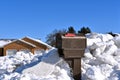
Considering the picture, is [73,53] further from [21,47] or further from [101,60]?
[21,47]

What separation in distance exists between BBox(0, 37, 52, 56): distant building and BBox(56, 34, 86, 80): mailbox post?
40750 millimetres

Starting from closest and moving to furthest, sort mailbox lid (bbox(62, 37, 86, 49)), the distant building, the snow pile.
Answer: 1. the snow pile
2. mailbox lid (bbox(62, 37, 86, 49))
3. the distant building

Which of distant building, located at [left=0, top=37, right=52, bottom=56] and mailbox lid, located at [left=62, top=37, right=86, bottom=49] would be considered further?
distant building, located at [left=0, top=37, right=52, bottom=56]

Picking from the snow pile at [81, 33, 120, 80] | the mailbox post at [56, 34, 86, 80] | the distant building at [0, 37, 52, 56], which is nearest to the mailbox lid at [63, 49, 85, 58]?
the mailbox post at [56, 34, 86, 80]

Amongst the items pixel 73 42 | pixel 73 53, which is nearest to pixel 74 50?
pixel 73 53

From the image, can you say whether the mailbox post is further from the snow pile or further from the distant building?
the distant building

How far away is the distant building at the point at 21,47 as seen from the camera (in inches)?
1930

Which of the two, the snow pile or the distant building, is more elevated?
the snow pile

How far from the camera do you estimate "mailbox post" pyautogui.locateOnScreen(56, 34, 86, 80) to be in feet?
24.1

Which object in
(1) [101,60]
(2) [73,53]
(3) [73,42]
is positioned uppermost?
(3) [73,42]

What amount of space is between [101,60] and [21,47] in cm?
4334

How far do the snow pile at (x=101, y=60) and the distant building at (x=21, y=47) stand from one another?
4006 centimetres

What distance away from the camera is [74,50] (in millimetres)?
7410

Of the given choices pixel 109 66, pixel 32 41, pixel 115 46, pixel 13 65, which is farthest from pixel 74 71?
pixel 32 41
